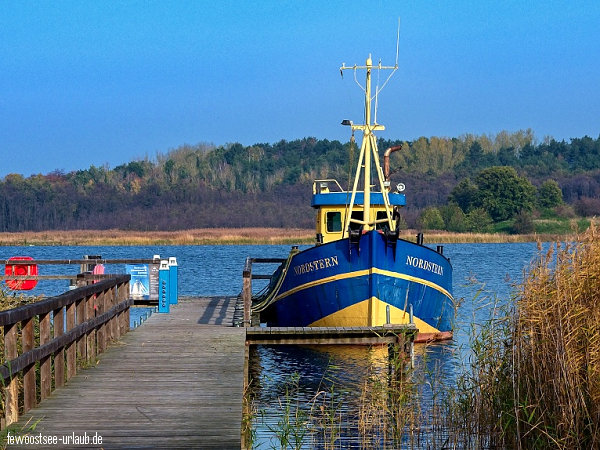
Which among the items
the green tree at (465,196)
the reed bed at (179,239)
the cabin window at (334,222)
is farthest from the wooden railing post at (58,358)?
the green tree at (465,196)

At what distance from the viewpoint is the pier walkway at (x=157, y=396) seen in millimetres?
8242

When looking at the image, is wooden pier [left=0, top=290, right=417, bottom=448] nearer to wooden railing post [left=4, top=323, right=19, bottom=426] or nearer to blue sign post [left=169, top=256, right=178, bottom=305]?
wooden railing post [left=4, top=323, right=19, bottom=426]

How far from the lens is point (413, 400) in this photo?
1226 cm

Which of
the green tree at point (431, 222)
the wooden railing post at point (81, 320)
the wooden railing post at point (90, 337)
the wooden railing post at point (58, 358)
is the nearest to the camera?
the wooden railing post at point (58, 358)

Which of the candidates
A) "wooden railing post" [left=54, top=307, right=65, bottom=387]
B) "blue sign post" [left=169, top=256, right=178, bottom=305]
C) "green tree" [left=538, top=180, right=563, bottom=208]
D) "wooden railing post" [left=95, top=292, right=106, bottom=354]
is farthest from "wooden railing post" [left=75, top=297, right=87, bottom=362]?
"green tree" [left=538, top=180, right=563, bottom=208]

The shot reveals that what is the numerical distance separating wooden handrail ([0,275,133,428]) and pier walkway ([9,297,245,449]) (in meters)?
0.17

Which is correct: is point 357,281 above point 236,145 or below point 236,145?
below

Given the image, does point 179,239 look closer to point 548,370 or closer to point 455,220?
point 455,220

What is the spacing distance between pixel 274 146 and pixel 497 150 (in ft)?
137

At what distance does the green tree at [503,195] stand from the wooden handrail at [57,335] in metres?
103

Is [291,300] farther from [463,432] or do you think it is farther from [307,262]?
[463,432]

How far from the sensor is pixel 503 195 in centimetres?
11588

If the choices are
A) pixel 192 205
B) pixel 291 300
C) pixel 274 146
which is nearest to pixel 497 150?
pixel 274 146

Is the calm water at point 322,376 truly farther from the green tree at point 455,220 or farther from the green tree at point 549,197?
the green tree at point 549,197
